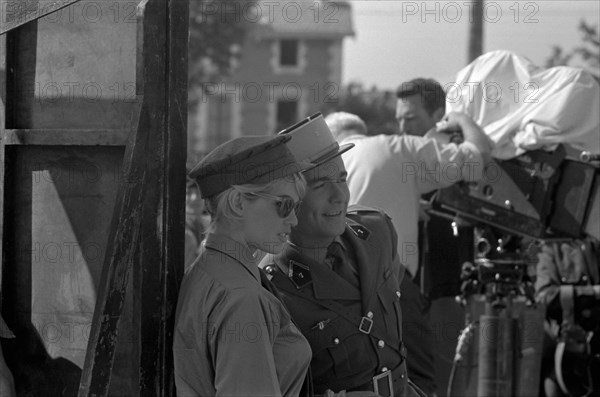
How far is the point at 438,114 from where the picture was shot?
649cm

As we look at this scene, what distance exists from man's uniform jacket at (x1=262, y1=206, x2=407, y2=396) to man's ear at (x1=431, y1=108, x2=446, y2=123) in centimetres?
316

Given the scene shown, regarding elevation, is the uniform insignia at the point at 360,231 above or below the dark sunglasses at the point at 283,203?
below

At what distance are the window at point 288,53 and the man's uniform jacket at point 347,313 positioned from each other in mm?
49604

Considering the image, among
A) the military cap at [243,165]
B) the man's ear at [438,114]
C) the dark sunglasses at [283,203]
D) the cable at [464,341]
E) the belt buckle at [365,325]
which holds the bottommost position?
the cable at [464,341]

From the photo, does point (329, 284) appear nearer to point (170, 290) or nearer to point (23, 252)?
point (170, 290)

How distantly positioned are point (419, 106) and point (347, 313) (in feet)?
11.2

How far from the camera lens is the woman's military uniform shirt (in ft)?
8.08

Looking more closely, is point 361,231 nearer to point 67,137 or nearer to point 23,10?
point 67,137

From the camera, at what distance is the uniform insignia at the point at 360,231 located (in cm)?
346

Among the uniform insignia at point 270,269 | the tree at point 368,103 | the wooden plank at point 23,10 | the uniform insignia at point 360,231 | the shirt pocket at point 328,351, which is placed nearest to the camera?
the wooden plank at point 23,10

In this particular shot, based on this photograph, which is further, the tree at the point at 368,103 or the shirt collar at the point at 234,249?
the tree at the point at 368,103

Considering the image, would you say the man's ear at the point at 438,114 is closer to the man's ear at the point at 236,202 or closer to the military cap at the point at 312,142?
the military cap at the point at 312,142

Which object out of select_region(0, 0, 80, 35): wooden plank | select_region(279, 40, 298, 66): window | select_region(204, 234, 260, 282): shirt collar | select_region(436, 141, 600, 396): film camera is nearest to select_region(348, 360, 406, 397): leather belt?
select_region(204, 234, 260, 282): shirt collar

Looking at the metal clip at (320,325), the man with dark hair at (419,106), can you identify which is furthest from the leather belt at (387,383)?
the man with dark hair at (419,106)
